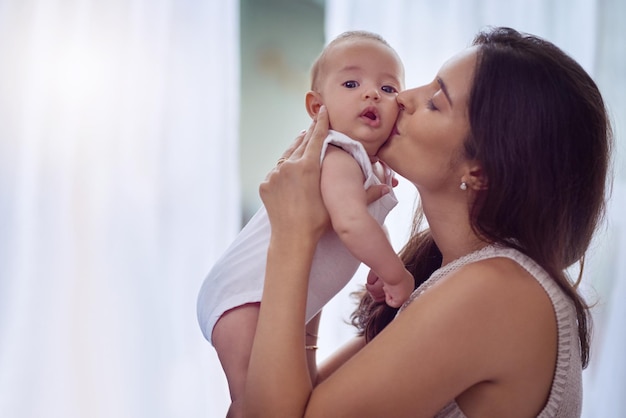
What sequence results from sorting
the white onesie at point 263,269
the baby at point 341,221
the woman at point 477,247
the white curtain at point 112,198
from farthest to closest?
the white curtain at point 112,198 → the white onesie at point 263,269 → the baby at point 341,221 → the woman at point 477,247

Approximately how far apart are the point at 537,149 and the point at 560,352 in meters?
0.35

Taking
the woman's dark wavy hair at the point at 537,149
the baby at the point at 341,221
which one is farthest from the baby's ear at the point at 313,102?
the woman's dark wavy hair at the point at 537,149

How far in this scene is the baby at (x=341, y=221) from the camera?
124cm

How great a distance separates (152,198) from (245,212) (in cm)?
75

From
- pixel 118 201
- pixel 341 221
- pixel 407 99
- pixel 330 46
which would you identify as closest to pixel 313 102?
pixel 330 46

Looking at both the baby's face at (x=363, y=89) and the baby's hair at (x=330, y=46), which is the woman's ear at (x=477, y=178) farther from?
the baby's hair at (x=330, y=46)

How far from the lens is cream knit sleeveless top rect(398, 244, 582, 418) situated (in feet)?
3.92

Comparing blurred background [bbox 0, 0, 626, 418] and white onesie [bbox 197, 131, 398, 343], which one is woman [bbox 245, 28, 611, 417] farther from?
blurred background [bbox 0, 0, 626, 418]

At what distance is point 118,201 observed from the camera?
2564mm

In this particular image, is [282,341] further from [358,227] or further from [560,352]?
[560,352]

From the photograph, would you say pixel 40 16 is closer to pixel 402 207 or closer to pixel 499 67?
pixel 402 207

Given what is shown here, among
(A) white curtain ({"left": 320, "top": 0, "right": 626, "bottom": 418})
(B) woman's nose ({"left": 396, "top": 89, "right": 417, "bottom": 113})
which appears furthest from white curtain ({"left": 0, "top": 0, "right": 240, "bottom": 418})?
(B) woman's nose ({"left": 396, "top": 89, "right": 417, "bottom": 113})

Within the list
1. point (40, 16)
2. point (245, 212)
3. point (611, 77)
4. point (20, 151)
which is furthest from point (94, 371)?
point (611, 77)

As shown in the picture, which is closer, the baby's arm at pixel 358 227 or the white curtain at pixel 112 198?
the baby's arm at pixel 358 227
